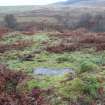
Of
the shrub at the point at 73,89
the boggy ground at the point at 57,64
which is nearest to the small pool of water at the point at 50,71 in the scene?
the boggy ground at the point at 57,64

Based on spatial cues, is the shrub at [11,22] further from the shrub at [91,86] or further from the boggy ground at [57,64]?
the shrub at [91,86]

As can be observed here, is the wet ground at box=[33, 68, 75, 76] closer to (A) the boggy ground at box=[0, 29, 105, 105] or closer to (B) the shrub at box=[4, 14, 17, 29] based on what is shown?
(A) the boggy ground at box=[0, 29, 105, 105]

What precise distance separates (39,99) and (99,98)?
1734mm

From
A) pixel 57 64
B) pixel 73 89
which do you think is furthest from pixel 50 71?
pixel 73 89

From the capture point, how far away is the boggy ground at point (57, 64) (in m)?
9.56

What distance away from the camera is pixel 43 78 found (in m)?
11.1

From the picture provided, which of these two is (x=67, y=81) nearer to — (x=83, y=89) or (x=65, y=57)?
(x=83, y=89)

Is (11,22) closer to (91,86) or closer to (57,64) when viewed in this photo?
(57,64)

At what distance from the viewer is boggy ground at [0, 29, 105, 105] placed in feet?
31.4

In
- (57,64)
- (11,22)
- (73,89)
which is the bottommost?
(11,22)

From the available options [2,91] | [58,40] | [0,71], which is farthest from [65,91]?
[58,40]

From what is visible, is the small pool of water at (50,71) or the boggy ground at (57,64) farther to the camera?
the small pool of water at (50,71)

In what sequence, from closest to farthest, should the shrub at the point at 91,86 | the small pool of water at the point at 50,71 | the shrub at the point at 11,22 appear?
the shrub at the point at 91,86
the small pool of water at the point at 50,71
the shrub at the point at 11,22

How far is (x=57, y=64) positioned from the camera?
523 inches
